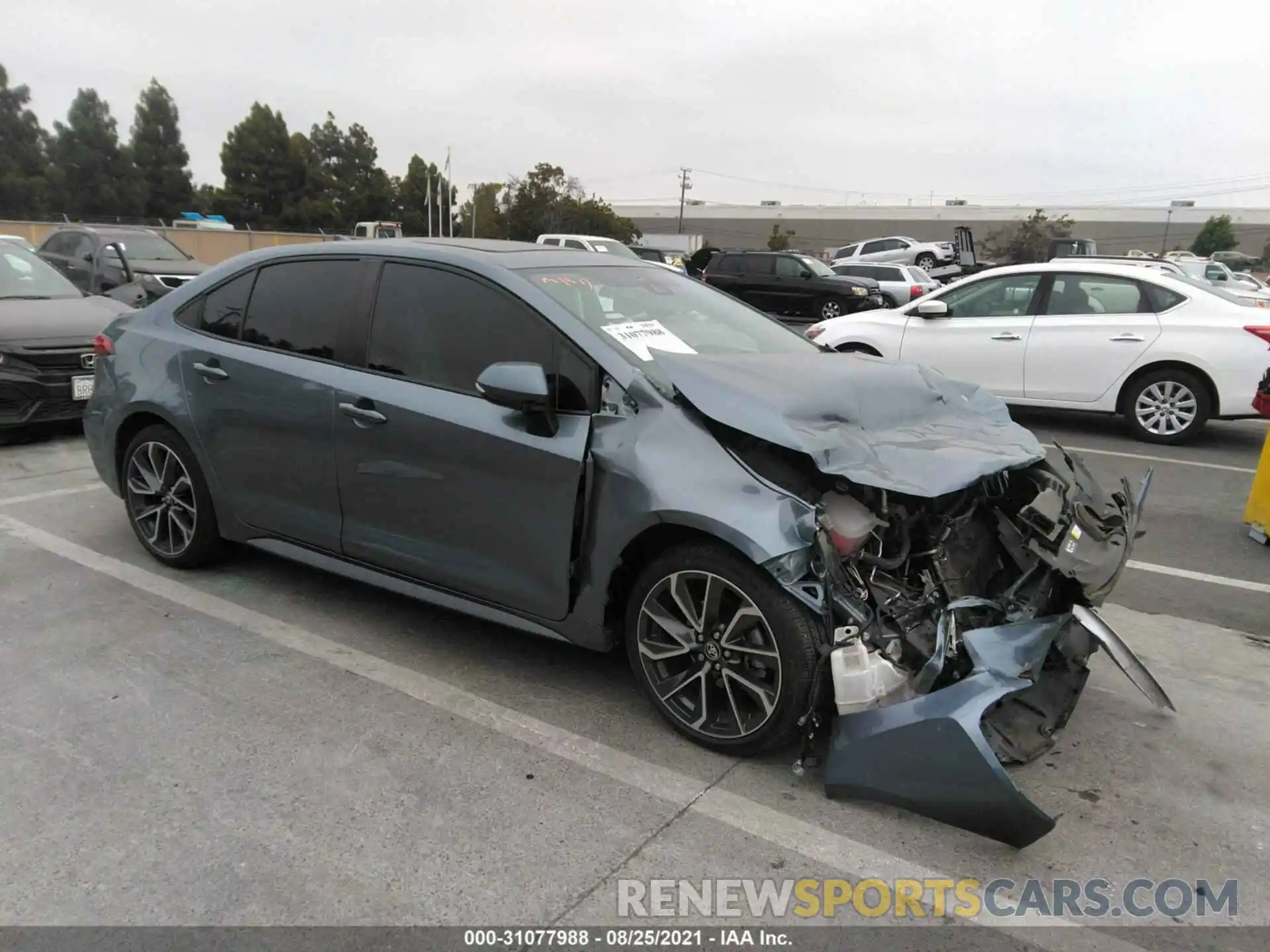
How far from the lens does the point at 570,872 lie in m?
2.58

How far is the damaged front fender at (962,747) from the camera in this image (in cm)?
257

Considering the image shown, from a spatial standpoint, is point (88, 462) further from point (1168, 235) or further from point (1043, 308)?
point (1168, 235)

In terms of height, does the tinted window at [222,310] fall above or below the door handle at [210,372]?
above

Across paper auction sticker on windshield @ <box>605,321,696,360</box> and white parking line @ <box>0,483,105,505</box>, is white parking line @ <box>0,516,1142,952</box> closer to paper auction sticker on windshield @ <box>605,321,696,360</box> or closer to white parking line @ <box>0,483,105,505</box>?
paper auction sticker on windshield @ <box>605,321,696,360</box>

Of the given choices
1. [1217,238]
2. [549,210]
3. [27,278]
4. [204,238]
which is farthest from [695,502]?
[1217,238]

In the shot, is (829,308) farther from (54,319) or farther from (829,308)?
(54,319)

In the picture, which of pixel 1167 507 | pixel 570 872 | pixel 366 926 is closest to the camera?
pixel 366 926

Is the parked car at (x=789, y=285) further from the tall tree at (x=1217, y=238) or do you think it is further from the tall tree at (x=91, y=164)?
the tall tree at (x=1217, y=238)

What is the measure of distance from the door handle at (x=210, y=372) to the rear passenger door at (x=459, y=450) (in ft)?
2.73

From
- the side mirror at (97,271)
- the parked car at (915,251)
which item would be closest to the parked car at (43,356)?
the side mirror at (97,271)

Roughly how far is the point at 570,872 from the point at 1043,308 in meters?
8.16

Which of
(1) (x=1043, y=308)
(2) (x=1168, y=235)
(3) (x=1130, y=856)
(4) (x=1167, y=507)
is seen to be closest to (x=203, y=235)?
(1) (x=1043, y=308)

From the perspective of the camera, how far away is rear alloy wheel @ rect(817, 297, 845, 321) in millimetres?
20656

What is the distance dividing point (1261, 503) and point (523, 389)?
4967 mm
